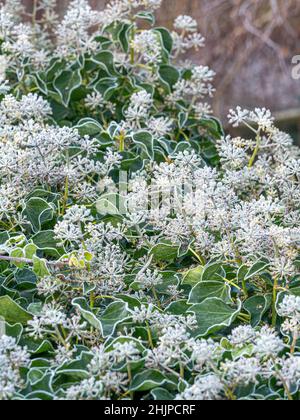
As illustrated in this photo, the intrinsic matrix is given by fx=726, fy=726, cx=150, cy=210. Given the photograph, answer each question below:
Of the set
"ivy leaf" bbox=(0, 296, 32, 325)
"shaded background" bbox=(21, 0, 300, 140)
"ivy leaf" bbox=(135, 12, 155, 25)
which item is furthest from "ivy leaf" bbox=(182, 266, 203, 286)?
"shaded background" bbox=(21, 0, 300, 140)

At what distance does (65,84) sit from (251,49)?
5129 mm

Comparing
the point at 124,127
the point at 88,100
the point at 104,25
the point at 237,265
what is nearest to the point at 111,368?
the point at 237,265

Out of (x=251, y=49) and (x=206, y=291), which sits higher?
(x=206, y=291)

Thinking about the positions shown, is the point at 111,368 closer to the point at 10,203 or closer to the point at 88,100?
the point at 10,203

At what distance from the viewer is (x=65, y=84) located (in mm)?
2549

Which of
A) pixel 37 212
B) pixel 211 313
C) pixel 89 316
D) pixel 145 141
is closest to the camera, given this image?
pixel 89 316

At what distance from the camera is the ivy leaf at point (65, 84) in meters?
2.54

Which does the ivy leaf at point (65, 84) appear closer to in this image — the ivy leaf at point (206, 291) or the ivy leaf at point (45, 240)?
the ivy leaf at point (45, 240)

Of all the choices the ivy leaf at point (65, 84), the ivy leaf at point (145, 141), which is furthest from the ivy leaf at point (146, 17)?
the ivy leaf at point (145, 141)

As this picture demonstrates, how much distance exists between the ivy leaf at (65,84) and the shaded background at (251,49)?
15.6 ft

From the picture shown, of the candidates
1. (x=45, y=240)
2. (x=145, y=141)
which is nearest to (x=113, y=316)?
(x=45, y=240)

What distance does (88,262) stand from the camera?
5.54 ft

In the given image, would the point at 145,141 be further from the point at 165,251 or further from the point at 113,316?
the point at 113,316

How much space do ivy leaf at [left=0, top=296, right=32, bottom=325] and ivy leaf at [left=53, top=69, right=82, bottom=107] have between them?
1.05 metres
